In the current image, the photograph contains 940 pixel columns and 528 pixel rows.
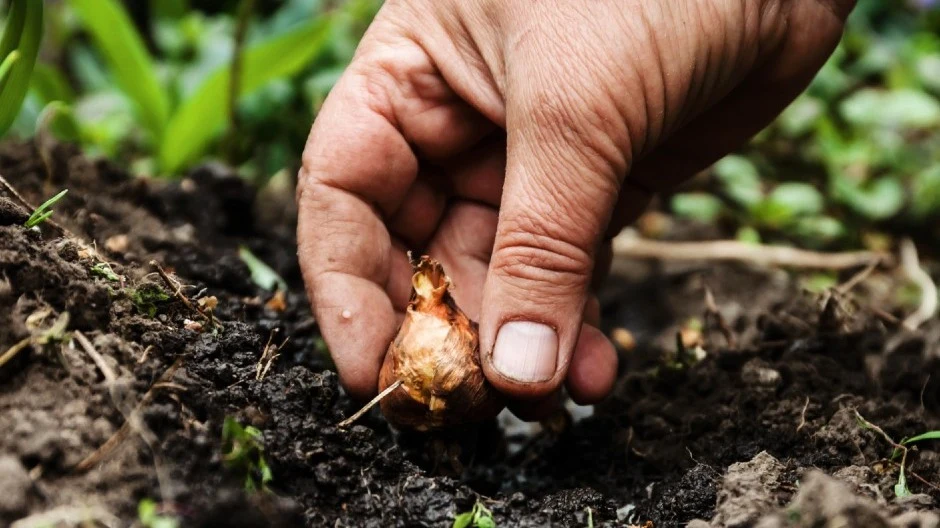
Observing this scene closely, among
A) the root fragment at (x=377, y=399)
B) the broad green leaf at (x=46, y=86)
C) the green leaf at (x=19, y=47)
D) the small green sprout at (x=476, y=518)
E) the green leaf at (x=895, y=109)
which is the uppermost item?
the green leaf at (x=19, y=47)

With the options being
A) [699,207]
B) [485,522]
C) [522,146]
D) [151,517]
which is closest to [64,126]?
[522,146]

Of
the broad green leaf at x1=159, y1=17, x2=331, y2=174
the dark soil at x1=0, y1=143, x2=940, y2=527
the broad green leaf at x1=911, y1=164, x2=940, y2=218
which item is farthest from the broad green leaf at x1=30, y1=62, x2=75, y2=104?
the broad green leaf at x1=911, y1=164, x2=940, y2=218

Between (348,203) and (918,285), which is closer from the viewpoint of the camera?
(348,203)

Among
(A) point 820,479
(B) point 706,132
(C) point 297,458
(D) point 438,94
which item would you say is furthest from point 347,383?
(B) point 706,132

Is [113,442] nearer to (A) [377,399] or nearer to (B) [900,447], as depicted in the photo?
(A) [377,399]

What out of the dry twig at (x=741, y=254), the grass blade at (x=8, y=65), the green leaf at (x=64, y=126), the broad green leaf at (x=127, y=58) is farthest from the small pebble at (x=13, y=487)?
the dry twig at (x=741, y=254)

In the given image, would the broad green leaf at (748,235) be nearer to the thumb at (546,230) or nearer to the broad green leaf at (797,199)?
the broad green leaf at (797,199)

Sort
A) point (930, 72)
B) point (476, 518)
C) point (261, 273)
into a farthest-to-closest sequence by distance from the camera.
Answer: point (930, 72)
point (261, 273)
point (476, 518)

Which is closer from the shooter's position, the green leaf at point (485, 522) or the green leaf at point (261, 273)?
the green leaf at point (485, 522)
